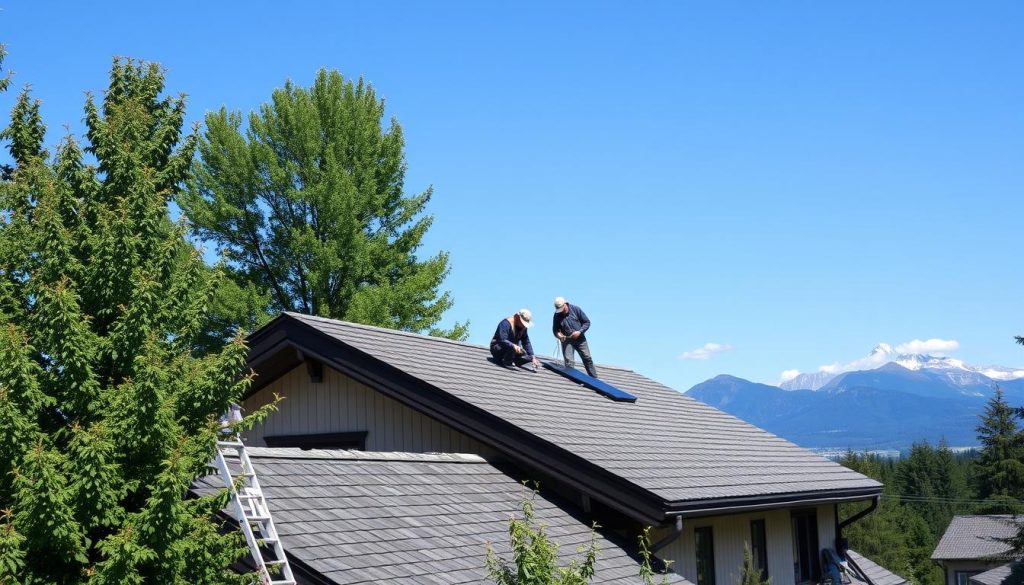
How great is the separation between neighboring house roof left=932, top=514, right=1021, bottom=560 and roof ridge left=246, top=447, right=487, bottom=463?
161 ft

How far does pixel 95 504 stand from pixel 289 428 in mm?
8745

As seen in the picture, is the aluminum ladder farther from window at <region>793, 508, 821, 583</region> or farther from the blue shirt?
window at <region>793, 508, 821, 583</region>

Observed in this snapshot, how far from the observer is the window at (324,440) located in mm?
14596

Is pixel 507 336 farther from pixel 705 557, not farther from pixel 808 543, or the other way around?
pixel 808 543

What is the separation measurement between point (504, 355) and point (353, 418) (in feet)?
10.7

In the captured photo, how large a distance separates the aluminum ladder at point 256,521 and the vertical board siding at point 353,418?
4.72 m

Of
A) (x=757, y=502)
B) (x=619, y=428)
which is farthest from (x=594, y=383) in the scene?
(x=757, y=502)

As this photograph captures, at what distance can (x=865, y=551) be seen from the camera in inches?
2110

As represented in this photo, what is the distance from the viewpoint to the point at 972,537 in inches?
2334

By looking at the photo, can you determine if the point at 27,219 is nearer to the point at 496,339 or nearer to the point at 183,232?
the point at 183,232

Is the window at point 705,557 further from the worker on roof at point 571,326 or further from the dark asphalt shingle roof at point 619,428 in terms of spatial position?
the worker on roof at point 571,326

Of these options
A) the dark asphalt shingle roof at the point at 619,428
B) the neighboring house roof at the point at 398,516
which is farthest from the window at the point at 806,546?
the neighboring house roof at the point at 398,516

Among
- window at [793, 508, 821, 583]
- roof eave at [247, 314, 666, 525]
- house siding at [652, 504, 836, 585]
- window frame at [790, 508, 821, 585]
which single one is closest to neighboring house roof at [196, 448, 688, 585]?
roof eave at [247, 314, 666, 525]

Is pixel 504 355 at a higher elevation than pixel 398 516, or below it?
higher
